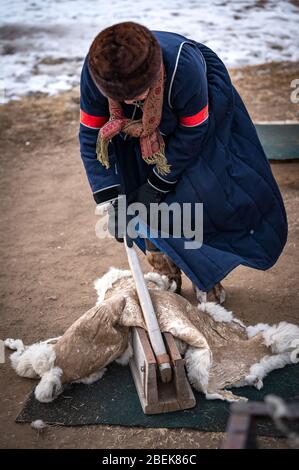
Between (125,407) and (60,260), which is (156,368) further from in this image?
(60,260)

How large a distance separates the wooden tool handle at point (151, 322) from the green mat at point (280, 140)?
7.62ft

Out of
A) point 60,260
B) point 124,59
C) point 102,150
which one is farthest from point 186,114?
point 60,260

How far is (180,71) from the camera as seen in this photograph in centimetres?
259

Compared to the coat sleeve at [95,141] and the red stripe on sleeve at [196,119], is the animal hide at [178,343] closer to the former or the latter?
the coat sleeve at [95,141]

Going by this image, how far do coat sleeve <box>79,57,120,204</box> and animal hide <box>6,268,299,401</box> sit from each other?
1.56 feet

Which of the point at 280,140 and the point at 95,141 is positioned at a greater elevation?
the point at 95,141

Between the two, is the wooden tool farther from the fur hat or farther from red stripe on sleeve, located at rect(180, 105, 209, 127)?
the fur hat

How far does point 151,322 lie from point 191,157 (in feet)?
2.47

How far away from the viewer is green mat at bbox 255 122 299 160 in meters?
4.75

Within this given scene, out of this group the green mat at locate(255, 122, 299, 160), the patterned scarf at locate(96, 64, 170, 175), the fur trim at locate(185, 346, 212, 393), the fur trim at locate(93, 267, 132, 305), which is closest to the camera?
the patterned scarf at locate(96, 64, 170, 175)

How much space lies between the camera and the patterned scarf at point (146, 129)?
101 inches

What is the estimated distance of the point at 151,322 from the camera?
269 cm

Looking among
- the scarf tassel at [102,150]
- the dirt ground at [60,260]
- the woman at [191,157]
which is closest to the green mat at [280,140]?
the dirt ground at [60,260]

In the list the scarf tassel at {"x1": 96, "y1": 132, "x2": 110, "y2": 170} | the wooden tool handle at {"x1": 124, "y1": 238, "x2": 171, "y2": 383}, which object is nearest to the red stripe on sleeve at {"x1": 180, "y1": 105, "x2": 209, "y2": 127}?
the scarf tassel at {"x1": 96, "y1": 132, "x2": 110, "y2": 170}
